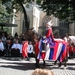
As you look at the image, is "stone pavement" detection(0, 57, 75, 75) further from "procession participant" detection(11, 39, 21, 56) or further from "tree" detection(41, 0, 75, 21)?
"tree" detection(41, 0, 75, 21)

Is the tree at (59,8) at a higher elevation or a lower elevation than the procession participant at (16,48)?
higher

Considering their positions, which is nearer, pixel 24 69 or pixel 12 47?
pixel 24 69

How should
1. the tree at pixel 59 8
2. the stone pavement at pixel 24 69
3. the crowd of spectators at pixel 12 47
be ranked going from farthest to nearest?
the tree at pixel 59 8
the crowd of spectators at pixel 12 47
the stone pavement at pixel 24 69

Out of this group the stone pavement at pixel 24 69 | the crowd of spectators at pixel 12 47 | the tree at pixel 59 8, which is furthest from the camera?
the tree at pixel 59 8

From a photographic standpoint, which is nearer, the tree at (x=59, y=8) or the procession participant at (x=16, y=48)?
the procession participant at (x=16, y=48)

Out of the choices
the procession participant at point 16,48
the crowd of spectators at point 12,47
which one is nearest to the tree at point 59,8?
the crowd of spectators at point 12,47

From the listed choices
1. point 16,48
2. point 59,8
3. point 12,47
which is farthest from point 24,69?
point 59,8

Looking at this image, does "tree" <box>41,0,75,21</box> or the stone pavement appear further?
"tree" <box>41,0,75,21</box>

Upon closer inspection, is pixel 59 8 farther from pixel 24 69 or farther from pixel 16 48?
pixel 24 69

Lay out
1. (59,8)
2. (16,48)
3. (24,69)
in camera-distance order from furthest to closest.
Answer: (59,8) < (16,48) < (24,69)

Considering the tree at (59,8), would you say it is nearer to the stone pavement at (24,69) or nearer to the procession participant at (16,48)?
the procession participant at (16,48)

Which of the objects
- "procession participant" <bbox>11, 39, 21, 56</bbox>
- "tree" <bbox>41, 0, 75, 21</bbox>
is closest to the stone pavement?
"procession participant" <bbox>11, 39, 21, 56</bbox>

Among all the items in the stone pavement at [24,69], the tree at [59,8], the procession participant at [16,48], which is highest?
the tree at [59,8]

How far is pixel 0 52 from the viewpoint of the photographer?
20719mm
